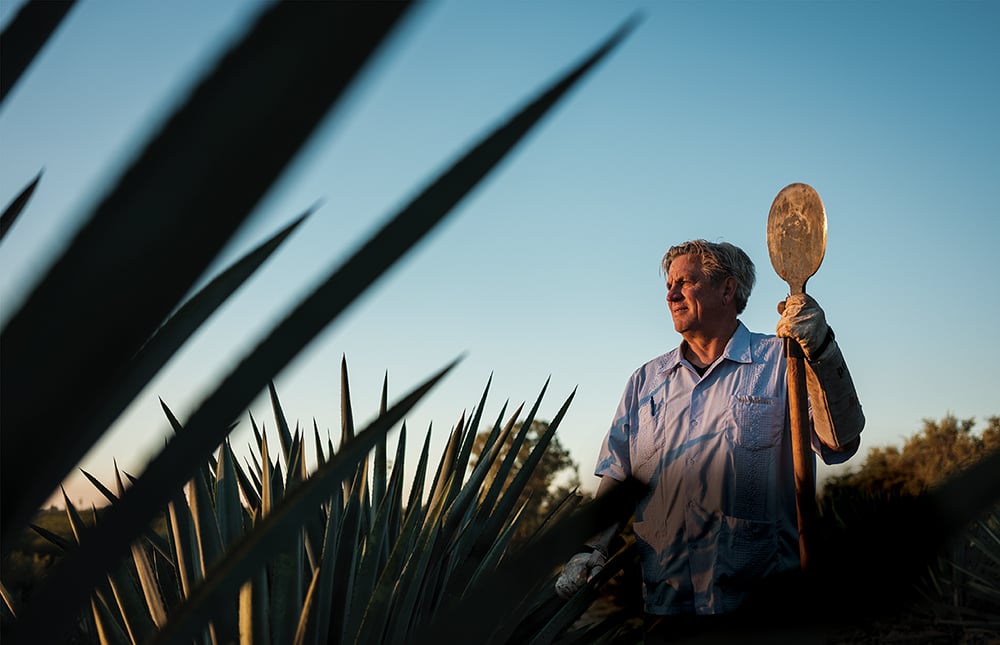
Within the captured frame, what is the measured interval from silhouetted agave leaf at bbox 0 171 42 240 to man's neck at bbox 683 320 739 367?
3.10 meters

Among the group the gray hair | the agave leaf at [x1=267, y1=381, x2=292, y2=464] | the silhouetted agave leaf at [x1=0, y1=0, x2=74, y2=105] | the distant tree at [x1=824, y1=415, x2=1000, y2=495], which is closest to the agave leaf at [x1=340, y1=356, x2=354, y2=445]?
the agave leaf at [x1=267, y1=381, x2=292, y2=464]

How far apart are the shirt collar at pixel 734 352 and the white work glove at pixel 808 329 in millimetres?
360

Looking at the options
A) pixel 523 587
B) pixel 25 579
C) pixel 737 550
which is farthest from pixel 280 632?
pixel 25 579

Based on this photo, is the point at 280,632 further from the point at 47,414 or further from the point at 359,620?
the point at 47,414

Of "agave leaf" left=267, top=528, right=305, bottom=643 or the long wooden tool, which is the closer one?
"agave leaf" left=267, top=528, right=305, bottom=643

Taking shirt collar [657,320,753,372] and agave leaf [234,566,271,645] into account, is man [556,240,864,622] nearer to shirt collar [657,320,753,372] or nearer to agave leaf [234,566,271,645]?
shirt collar [657,320,753,372]

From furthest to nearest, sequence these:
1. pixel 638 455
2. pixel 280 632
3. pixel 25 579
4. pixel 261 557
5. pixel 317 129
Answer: pixel 25 579 < pixel 638 455 < pixel 280 632 < pixel 261 557 < pixel 317 129

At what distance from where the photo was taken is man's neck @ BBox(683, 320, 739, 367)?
3674 mm

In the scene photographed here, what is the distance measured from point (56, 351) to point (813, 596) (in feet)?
0.92

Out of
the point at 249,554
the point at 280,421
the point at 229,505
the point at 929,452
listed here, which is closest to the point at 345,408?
the point at 280,421

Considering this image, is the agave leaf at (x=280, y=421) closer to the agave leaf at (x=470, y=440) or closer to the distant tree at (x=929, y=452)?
the agave leaf at (x=470, y=440)

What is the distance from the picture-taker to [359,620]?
147cm

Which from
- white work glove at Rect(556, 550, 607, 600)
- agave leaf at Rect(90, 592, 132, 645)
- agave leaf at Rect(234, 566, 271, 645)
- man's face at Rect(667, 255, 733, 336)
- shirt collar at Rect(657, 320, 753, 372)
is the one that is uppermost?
man's face at Rect(667, 255, 733, 336)

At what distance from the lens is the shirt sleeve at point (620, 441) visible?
3654 millimetres
